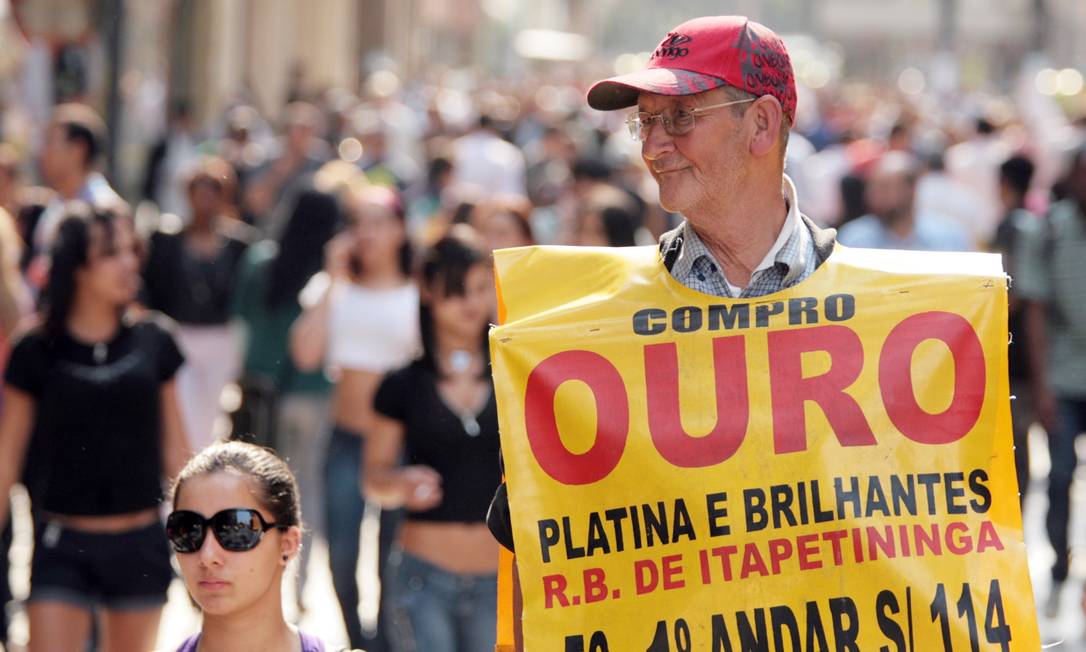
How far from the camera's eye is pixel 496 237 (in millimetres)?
7352

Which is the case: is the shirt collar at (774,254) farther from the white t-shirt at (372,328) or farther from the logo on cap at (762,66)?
the white t-shirt at (372,328)

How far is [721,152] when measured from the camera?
3.34m

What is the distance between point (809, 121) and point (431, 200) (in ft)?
52.1

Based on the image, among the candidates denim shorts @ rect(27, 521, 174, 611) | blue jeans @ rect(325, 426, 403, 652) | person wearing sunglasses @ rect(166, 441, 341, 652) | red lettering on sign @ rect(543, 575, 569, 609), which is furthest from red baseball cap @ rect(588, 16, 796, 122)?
blue jeans @ rect(325, 426, 403, 652)

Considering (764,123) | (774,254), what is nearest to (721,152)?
(764,123)

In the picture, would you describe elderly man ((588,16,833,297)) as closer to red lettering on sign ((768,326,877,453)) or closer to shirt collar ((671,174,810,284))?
shirt collar ((671,174,810,284))

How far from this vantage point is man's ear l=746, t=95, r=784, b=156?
3363 millimetres

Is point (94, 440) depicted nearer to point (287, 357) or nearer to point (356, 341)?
point (356, 341)

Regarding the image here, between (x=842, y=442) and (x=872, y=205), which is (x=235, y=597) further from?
(x=872, y=205)

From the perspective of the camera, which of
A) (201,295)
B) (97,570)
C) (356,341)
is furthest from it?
(201,295)

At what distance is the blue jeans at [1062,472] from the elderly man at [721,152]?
555 cm

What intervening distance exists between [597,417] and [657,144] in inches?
20.2

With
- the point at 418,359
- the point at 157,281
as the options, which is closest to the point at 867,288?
the point at 418,359

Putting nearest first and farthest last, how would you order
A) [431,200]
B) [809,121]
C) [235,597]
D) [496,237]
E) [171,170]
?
[235,597] < [496,237] < [431,200] < [171,170] < [809,121]
